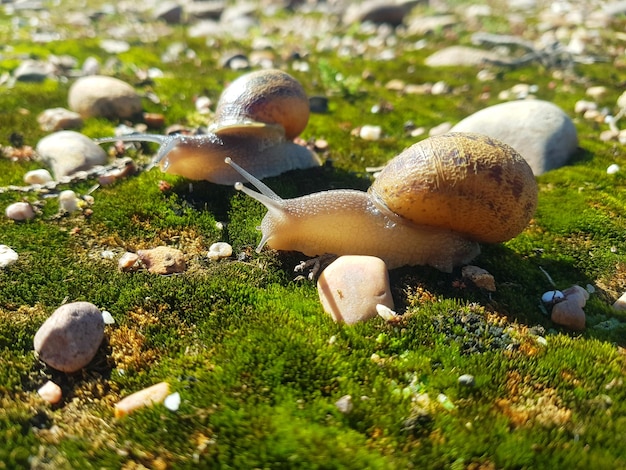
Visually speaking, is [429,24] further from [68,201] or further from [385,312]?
[385,312]

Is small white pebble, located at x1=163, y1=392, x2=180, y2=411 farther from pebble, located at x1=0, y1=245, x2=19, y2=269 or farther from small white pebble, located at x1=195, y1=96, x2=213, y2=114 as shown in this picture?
small white pebble, located at x1=195, y1=96, x2=213, y2=114

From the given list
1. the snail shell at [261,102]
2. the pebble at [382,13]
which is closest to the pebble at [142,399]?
the snail shell at [261,102]

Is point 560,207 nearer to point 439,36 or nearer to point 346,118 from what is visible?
point 346,118

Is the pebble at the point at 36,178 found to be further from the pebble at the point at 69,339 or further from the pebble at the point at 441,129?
the pebble at the point at 441,129

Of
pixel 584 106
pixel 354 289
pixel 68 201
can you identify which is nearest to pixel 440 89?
pixel 584 106

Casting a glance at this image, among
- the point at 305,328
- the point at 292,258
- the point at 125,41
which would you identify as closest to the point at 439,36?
the point at 125,41
